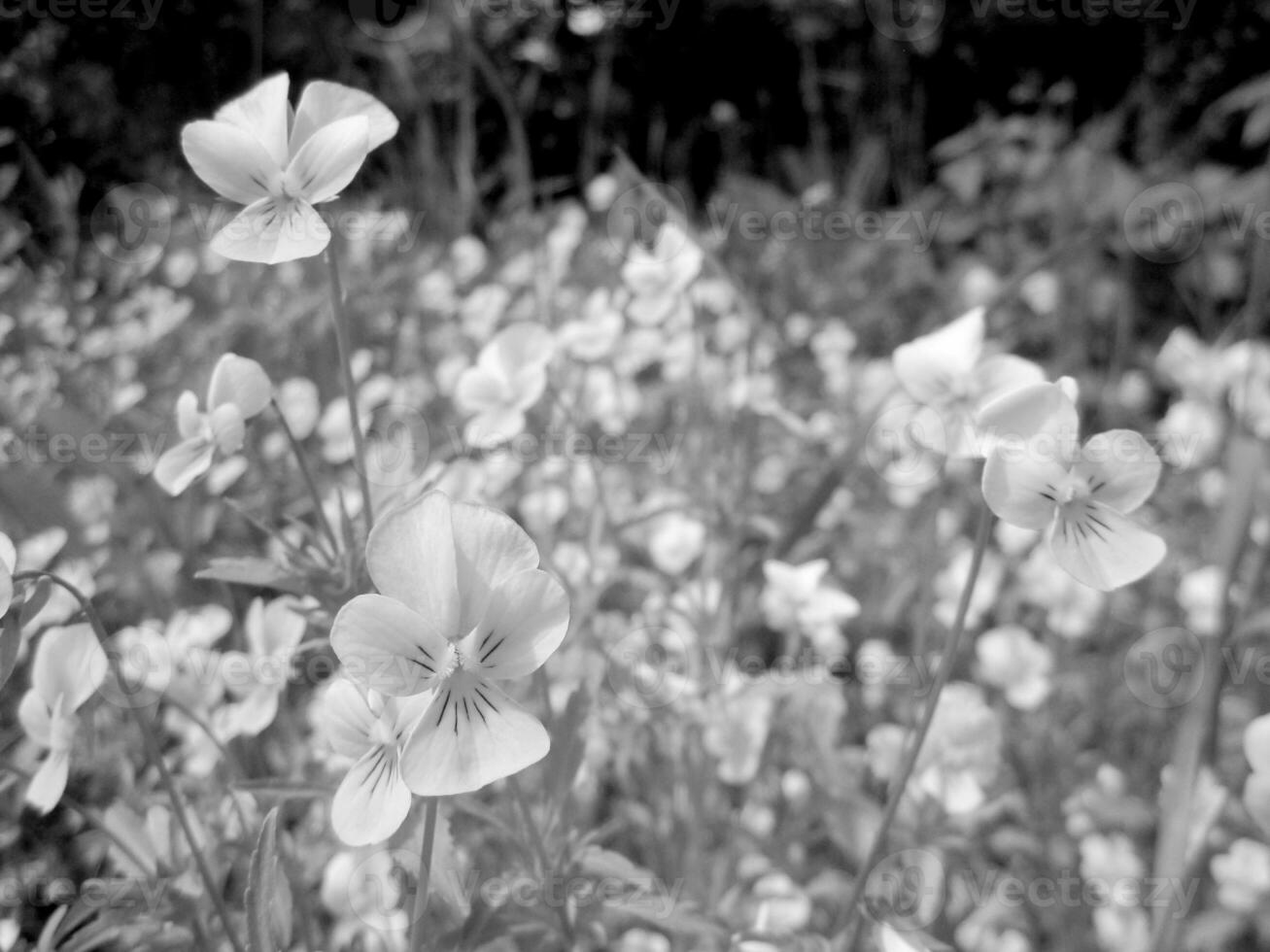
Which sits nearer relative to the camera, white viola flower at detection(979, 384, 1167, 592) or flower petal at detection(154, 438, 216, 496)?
white viola flower at detection(979, 384, 1167, 592)

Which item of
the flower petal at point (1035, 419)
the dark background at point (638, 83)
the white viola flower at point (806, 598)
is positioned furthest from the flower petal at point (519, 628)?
the dark background at point (638, 83)

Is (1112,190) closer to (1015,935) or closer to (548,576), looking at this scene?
(1015,935)

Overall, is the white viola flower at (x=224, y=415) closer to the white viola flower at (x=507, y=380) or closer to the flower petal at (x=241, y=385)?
the flower petal at (x=241, y=385)

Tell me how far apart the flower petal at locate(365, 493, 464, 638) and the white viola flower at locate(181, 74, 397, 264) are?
0.16 meters

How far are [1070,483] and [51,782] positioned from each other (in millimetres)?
614

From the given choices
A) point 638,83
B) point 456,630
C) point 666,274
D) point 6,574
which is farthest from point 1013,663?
point 638,83

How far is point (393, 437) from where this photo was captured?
1708 millimetres

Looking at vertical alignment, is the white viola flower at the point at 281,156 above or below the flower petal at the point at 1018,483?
above

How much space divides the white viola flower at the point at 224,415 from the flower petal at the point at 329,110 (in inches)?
5.3

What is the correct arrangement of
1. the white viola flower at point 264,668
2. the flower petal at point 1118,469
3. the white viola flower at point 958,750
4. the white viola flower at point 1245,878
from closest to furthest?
1. the flower petal at point 1118,469
2. the white viola flower at point 264,668
3. the white viola flower at point 958,750
4. the white viola flower at point 1245,878

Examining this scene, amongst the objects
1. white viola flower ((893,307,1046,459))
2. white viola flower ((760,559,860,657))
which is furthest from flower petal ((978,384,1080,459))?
white viola flower ((760,559,860,657))

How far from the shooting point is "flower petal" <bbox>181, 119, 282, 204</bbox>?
0.55 m

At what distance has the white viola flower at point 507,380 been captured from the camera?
83 centimetres

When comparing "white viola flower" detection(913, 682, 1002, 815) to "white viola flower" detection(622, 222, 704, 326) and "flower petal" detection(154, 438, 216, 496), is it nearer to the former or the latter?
"white viola flower" detection(622, 222, 704, 326)
